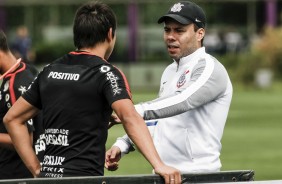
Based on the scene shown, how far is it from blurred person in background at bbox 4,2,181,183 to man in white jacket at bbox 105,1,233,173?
0.74 m

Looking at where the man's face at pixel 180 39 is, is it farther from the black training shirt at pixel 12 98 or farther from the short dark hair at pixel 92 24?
the black training shirt at pixel 12 98

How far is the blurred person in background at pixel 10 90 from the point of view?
7656mm

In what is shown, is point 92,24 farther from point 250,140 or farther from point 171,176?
point 250,140

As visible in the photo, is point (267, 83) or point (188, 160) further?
point (267, 83)

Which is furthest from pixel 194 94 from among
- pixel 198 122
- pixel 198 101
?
pixel 198 122

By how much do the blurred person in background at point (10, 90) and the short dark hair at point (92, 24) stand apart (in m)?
1.55

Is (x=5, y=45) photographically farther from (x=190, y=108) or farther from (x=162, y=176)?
(x=162, y=176)

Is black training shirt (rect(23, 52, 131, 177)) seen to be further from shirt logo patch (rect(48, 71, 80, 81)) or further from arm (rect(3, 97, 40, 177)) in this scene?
arm (rect(3, 97, 40, 177))

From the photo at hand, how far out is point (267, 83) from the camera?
134 ft

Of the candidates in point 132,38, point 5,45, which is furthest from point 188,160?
point 132,38

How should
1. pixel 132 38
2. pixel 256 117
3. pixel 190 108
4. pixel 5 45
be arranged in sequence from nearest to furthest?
pixel 190 108
pixel 5 45
pixel 256 117
pixel 132 38

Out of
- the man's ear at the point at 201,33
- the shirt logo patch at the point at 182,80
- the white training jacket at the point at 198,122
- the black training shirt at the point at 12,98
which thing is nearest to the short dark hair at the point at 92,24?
the white training jacket at the point at 198,122

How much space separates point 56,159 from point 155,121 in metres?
1.15

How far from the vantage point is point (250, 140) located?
71.5 feet
